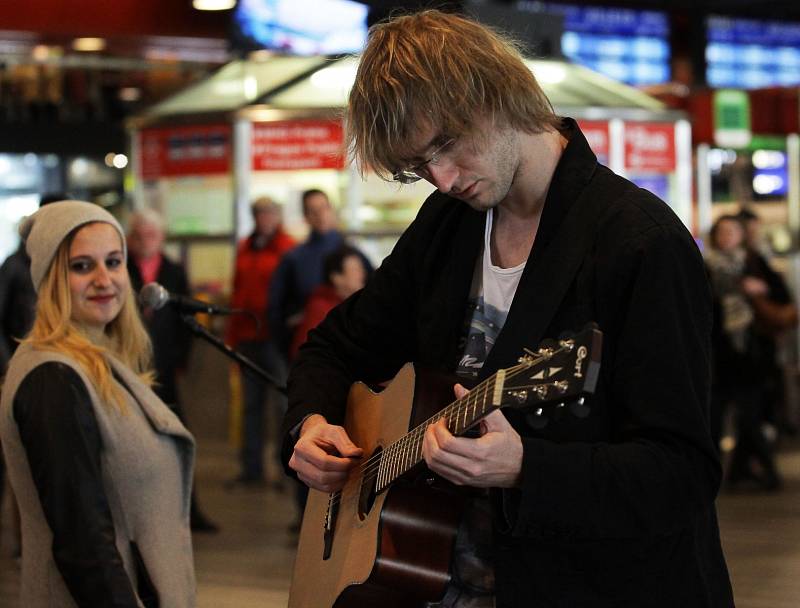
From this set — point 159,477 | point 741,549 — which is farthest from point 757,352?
point 159,477

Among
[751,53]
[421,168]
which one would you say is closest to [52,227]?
[421,168]

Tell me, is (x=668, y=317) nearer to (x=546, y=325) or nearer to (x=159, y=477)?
(x=546, y=325)

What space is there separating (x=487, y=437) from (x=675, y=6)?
15601mm

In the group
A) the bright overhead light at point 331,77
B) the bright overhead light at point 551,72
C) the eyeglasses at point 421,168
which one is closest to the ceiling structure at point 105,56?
the bright overhead light at point 331,77

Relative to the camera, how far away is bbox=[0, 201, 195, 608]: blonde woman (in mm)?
2777

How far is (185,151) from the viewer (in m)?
10.6

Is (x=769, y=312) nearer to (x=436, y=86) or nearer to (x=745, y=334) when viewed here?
(x=745, y=334)

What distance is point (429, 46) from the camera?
2107 mm

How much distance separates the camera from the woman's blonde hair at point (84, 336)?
302 centimetres

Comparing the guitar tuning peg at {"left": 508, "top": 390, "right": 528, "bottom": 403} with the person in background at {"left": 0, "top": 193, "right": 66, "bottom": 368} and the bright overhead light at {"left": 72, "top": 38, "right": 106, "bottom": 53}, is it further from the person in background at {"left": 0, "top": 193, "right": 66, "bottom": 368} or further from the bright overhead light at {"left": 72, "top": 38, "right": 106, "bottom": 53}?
the bright overhead light at {"left": 72, "top": 38, "right": 106, "bottom": 53}

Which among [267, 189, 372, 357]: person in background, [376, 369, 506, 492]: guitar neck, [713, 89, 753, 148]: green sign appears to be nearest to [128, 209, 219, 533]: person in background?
[267, 189, 372, 357]: person in background

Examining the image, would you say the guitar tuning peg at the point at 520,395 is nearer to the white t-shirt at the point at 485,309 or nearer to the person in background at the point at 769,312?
the white t-shirt at the point at 485,309

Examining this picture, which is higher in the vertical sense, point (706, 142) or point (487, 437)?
point (706, 142)

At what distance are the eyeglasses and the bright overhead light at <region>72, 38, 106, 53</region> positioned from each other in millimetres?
8722
